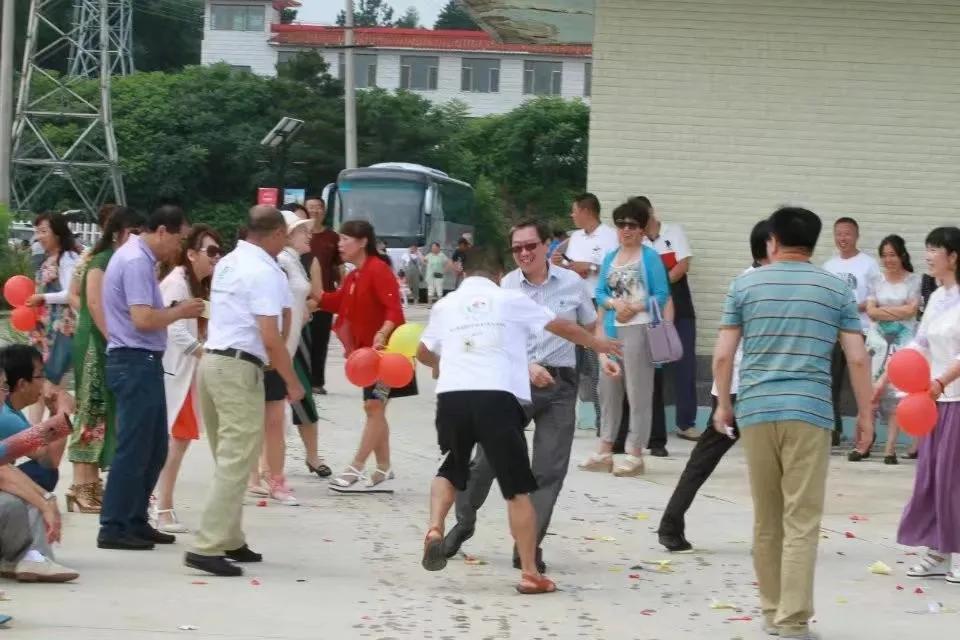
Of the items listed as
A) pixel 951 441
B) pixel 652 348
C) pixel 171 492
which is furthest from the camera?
pixel 652 348

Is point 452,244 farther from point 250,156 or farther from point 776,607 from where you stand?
point 776,607

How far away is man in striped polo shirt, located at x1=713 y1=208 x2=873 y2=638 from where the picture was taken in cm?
712

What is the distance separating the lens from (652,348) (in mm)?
11938

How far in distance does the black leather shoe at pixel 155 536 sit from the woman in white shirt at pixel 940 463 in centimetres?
394

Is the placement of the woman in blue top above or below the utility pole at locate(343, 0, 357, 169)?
below

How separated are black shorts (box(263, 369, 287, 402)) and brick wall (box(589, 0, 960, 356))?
489 centimetres

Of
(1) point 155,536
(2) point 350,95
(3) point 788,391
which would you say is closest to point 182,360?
(1) point 155,536

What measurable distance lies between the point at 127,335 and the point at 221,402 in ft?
2.75

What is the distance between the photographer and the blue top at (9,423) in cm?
777

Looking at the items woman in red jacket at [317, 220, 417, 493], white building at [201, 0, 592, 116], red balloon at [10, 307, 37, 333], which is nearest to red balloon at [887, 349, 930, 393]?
woman in red jacket at [317, 220, 417, 493]

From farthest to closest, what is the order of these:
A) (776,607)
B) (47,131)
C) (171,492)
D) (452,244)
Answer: (47,131) < (452,244) < (171,492) < (776,607)

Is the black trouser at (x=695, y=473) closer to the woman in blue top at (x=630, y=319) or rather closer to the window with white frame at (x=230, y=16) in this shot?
the woman in blue top at (x=630, y=319)

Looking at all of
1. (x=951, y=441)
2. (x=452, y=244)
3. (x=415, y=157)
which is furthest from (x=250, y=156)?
(x=951, y=441)

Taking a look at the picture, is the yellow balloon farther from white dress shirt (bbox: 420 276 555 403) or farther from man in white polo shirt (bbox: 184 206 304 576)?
white dress shirt (bbox: 420 276 555 403)
